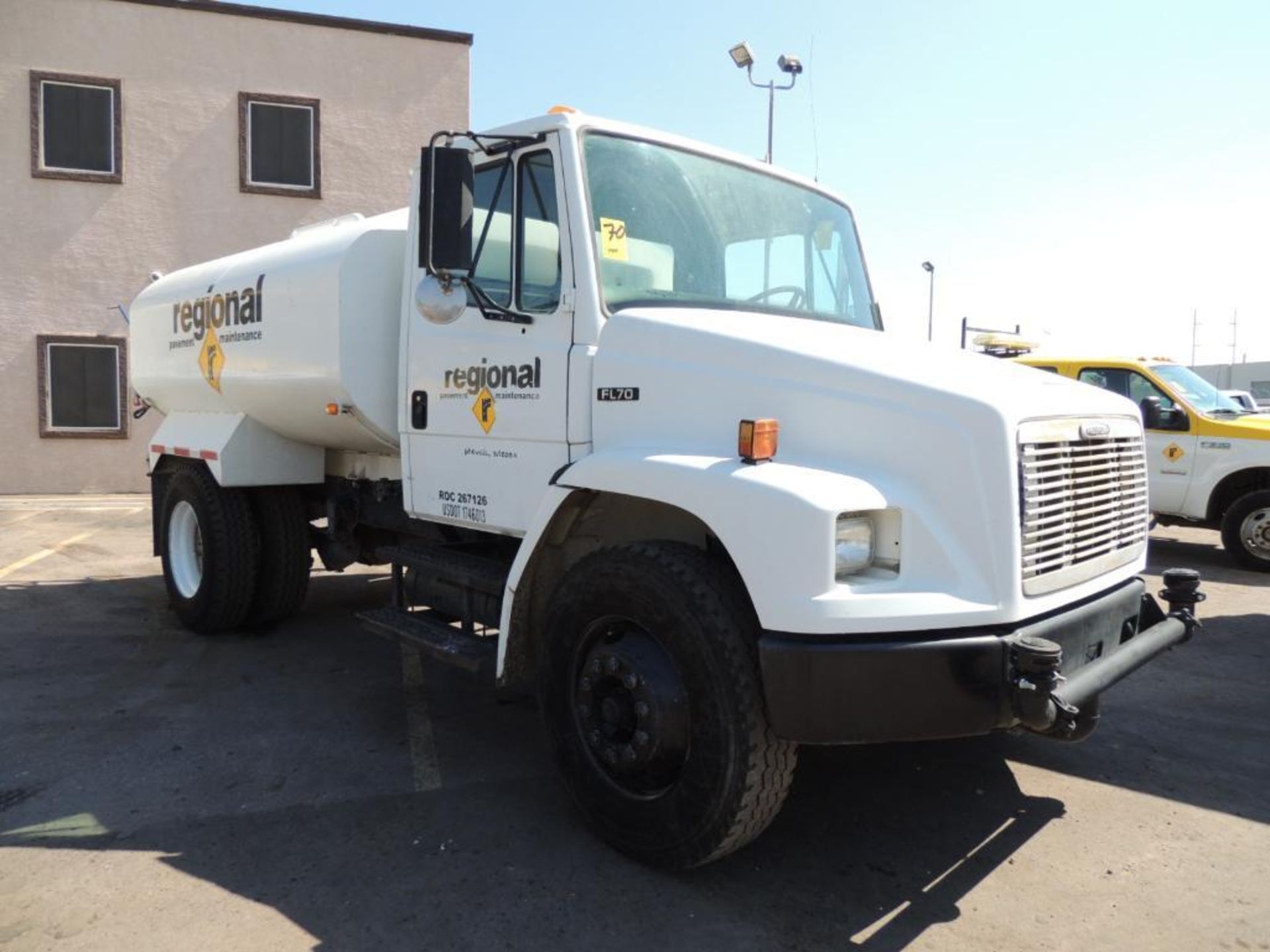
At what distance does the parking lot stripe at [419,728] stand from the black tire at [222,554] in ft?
4.05

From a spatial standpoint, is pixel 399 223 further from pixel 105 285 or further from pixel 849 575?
pixel 105 285

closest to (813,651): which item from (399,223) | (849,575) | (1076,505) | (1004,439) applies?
(849,575)

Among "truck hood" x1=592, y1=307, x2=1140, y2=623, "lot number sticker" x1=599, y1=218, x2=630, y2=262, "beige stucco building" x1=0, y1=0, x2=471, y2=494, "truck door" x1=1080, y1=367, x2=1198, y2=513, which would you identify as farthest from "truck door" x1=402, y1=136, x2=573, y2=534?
"beige stucco building" x1=0, y1=0, x2=471, y2=494

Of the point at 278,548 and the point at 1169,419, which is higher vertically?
the point at 1169,419

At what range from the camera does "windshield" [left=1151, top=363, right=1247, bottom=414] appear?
9.66 meters

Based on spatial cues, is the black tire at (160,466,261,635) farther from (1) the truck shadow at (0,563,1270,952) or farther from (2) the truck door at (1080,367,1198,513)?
(2) the truck door at (1080,367,1198,513)

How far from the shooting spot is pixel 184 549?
22.3ft

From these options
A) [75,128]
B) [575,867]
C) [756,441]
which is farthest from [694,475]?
[75,128]

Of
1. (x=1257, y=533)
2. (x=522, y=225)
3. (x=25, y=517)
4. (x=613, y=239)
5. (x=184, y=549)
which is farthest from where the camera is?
(x=25, y=517)

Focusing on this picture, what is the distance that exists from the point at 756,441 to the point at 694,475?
0.23m

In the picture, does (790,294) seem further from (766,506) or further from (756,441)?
(766,506)

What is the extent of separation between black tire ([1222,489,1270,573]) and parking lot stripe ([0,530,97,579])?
1134 cm

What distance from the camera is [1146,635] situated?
3.48m

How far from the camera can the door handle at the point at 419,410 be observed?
445 cm
